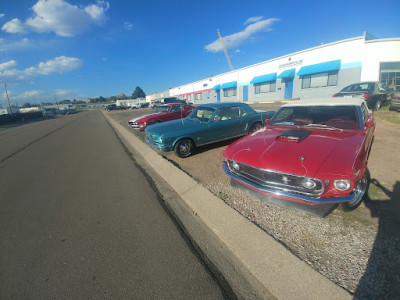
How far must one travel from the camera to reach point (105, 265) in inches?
81.7

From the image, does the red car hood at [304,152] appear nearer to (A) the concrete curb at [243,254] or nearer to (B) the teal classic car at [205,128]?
(A) the concrete curb at [243,254]

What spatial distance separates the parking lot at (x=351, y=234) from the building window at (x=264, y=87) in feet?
80.4


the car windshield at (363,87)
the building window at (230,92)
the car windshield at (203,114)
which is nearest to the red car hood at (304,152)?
the car windshield at (203,114)

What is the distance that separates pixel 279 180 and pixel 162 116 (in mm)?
8144

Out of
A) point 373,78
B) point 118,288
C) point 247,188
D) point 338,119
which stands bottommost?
point 118,288

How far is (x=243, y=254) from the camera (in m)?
2.05

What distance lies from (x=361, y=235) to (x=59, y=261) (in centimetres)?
363

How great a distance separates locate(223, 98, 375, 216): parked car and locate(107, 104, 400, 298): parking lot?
286mm

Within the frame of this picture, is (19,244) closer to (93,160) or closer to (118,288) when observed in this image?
(118,288)

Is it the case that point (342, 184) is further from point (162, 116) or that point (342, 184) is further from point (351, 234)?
point (162, 116)

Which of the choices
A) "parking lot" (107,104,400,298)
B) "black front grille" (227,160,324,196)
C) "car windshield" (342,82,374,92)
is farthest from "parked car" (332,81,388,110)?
"black front grille" (227,160,324,196)

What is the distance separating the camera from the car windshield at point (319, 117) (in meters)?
3.10

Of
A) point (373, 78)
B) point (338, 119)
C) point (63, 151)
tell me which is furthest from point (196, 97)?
point (338, 119)

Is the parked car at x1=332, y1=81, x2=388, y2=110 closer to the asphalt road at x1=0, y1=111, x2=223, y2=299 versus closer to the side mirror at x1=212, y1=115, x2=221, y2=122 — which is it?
the side mirror at x1=212, y1=115, x2=221, y2=122
